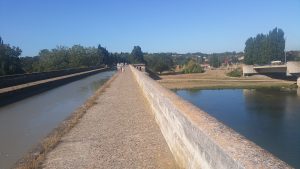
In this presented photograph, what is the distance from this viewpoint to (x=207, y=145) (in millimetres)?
6387

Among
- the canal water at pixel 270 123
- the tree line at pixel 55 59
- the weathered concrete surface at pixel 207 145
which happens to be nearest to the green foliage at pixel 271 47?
the tree line at pixel 55 59

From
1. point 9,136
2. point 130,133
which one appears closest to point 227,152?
point 130,133

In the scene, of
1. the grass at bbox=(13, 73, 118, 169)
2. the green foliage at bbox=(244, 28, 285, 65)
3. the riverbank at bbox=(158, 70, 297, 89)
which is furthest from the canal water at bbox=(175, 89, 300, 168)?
the green foliage at bbox=(244, 28, 285, 65)

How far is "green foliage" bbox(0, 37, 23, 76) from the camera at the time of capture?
58.1 meters

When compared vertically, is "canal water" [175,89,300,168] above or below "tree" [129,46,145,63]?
below

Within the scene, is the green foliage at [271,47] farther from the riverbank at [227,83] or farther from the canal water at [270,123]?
the canal water at [270,123]

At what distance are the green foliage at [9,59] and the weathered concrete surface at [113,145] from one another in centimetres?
4304

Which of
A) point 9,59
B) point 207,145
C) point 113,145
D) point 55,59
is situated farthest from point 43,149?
point 55,59

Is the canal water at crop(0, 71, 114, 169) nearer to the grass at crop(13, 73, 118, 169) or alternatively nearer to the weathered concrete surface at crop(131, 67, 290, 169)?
the grass at crop(13, 73, 118, 169)

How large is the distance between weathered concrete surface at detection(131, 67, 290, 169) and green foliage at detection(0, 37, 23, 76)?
49628mm

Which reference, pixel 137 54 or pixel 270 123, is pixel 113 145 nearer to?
pixel 270 123

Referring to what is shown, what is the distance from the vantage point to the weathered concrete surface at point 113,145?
9.88 meters

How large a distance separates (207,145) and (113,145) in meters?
5.74

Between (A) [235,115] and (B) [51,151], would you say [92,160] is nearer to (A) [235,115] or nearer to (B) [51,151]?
(B) [51,151]
